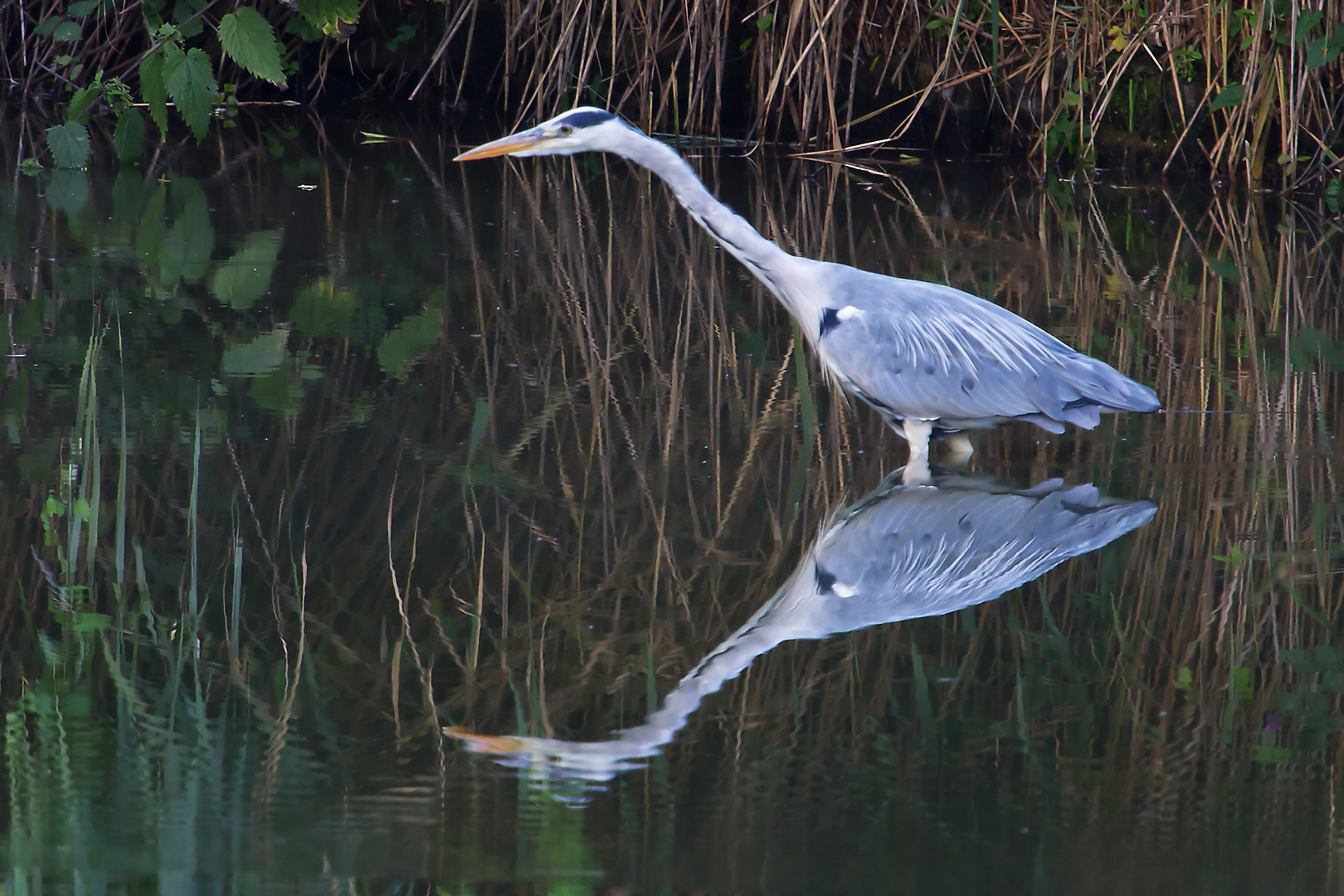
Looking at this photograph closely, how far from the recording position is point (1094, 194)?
7934 mm

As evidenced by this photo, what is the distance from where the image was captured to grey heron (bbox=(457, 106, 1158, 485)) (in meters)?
3.74

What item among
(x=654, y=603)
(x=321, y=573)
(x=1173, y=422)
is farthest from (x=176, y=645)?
(x=1173, y=422)

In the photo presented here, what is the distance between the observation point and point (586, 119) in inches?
156

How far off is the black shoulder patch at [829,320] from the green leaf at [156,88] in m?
4.36

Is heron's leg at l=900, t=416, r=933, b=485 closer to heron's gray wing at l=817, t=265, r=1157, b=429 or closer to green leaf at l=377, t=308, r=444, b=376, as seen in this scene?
heron's gray wing at l=817, t=265, r=1157, b=429

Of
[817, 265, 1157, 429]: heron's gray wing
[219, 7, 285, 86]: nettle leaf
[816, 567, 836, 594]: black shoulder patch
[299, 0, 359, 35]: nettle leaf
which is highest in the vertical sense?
[299, 0, 359, 35]: nettle leaf

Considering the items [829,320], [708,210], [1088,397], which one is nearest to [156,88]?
[708,210]

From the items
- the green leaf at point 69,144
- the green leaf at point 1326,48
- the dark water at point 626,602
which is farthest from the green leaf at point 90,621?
the green leaf at point 1326,48

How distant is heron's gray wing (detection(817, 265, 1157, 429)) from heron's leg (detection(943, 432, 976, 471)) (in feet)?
0.43

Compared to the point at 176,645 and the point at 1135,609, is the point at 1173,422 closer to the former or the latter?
the point at 1135,609

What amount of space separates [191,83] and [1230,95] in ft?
16.1

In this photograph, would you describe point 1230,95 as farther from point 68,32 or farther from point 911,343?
point 68,32

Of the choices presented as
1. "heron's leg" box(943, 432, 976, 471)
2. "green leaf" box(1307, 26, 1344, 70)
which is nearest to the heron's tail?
"heron's leg" box(943, 432, 976, 471)

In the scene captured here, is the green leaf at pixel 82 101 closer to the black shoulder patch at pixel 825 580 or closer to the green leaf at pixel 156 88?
the green leaf at pixel 156 88
